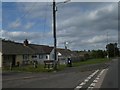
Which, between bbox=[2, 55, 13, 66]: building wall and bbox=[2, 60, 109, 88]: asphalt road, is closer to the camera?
bbox=[2, 60, 109, 88]: asphalt road

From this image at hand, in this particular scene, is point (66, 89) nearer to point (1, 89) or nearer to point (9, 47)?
point (1, 89)

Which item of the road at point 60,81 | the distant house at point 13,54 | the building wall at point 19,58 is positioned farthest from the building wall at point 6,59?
the road at point 60,81

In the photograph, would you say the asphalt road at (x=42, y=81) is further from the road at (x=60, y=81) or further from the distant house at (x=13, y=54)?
the distant house at (x=13, y=54)

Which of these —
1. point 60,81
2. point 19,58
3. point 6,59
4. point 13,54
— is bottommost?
point 60,81

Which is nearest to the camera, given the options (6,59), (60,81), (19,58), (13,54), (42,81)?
(60,81)

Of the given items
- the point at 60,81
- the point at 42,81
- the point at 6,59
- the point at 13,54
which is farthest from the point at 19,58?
the point at 60,81

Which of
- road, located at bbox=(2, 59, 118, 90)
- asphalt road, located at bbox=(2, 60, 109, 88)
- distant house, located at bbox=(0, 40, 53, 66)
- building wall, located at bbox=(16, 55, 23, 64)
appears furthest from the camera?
building wall, located at bbox=(16, 55, 23, 64)

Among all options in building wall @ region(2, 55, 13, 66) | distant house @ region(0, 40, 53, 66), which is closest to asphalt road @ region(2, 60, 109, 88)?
building wall @ region(2, 55, 13, 66)

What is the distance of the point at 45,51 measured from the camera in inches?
3583

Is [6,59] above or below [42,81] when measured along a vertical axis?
above

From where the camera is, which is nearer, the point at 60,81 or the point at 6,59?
the point at 60,81

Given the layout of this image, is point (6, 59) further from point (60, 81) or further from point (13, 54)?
point (60, 81)

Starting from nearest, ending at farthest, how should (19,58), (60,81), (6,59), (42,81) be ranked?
(60,81) < (42,81) < (6,59) < (19,58)

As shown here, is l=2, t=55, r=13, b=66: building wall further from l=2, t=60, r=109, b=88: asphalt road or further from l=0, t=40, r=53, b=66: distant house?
l=2, t=60, r=109, b=88: asphalt road
